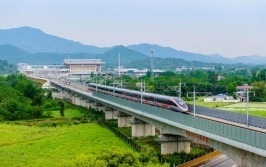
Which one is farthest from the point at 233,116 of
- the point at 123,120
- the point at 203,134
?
the point at 123,120

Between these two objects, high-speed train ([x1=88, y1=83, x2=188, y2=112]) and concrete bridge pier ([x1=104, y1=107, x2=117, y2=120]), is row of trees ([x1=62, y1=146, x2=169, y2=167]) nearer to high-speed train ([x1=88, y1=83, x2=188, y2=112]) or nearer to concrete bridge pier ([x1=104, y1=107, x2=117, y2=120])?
high-speed train ([x1=88, y1=83, x2=188, y2=112])

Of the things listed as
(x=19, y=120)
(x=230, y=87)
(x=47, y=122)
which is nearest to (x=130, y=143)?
(x=47, y=122)

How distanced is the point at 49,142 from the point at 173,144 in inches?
769

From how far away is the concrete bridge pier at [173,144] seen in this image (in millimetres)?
50781

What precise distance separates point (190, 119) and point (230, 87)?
79864mm

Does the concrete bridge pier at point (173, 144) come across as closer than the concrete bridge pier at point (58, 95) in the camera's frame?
Yes

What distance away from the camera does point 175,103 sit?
4850cm

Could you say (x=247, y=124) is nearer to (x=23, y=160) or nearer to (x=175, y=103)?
Answer: (x=175, y=103)

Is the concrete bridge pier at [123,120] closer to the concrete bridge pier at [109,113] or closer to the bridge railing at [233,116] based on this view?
the concrete bridge pier at [109,113]

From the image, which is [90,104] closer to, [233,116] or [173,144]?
[173,144]

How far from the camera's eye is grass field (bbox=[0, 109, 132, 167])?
50219mm

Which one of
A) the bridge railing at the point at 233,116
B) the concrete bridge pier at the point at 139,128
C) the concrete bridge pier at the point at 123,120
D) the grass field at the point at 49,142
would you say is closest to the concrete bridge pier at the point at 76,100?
the grass field at the point at 49,142

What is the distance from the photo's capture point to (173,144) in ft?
169

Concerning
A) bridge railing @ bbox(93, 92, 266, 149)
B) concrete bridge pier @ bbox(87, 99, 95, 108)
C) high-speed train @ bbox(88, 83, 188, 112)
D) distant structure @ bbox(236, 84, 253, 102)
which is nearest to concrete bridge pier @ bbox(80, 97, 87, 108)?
concrete bridge pier @ bbox(87, 99, 95, 108)
